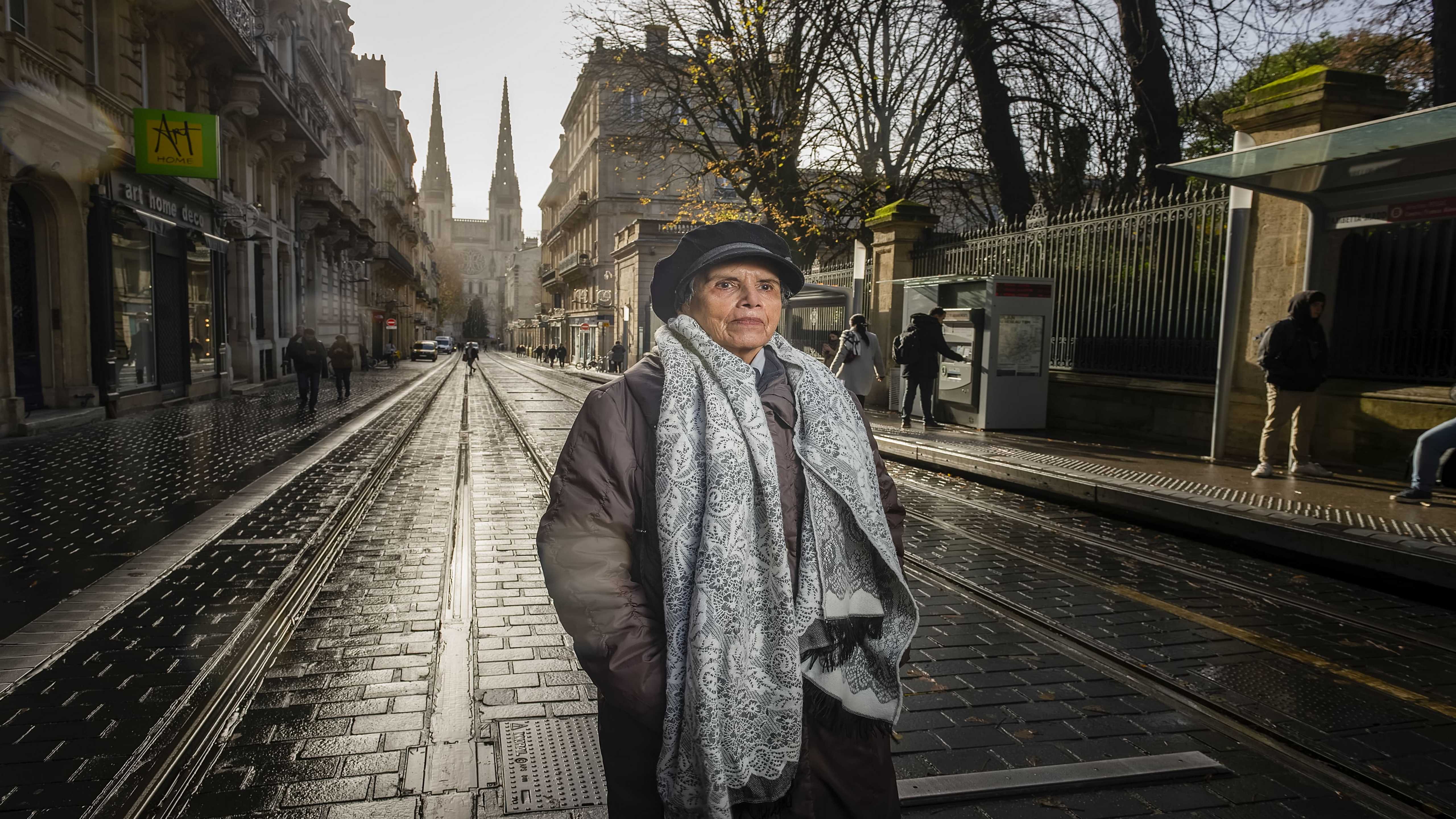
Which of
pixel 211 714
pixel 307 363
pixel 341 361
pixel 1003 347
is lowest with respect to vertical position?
pixel 211 714

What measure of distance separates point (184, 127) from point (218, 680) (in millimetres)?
14855

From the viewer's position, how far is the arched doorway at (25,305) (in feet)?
43.3

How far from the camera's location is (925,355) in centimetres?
1329

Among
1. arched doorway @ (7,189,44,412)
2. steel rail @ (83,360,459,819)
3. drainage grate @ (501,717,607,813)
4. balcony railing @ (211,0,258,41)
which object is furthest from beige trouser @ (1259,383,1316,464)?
balcony railing @ (211,0,258,41)

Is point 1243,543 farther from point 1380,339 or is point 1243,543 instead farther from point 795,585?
point 795,585

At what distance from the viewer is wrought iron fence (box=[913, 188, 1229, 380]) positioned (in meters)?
10.9

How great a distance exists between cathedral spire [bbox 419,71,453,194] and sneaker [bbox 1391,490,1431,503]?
12929cm

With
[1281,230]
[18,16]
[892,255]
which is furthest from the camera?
[892,255]

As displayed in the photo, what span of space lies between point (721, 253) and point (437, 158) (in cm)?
13460

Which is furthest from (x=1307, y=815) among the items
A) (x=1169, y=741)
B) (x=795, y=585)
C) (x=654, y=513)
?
(x=654, y=513)

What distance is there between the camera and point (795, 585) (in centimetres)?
192

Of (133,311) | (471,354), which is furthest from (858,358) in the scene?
(471,354)

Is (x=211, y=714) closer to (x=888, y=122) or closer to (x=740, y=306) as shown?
(x=740, y=306)

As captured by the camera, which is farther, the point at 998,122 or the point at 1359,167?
the point at 998,122
